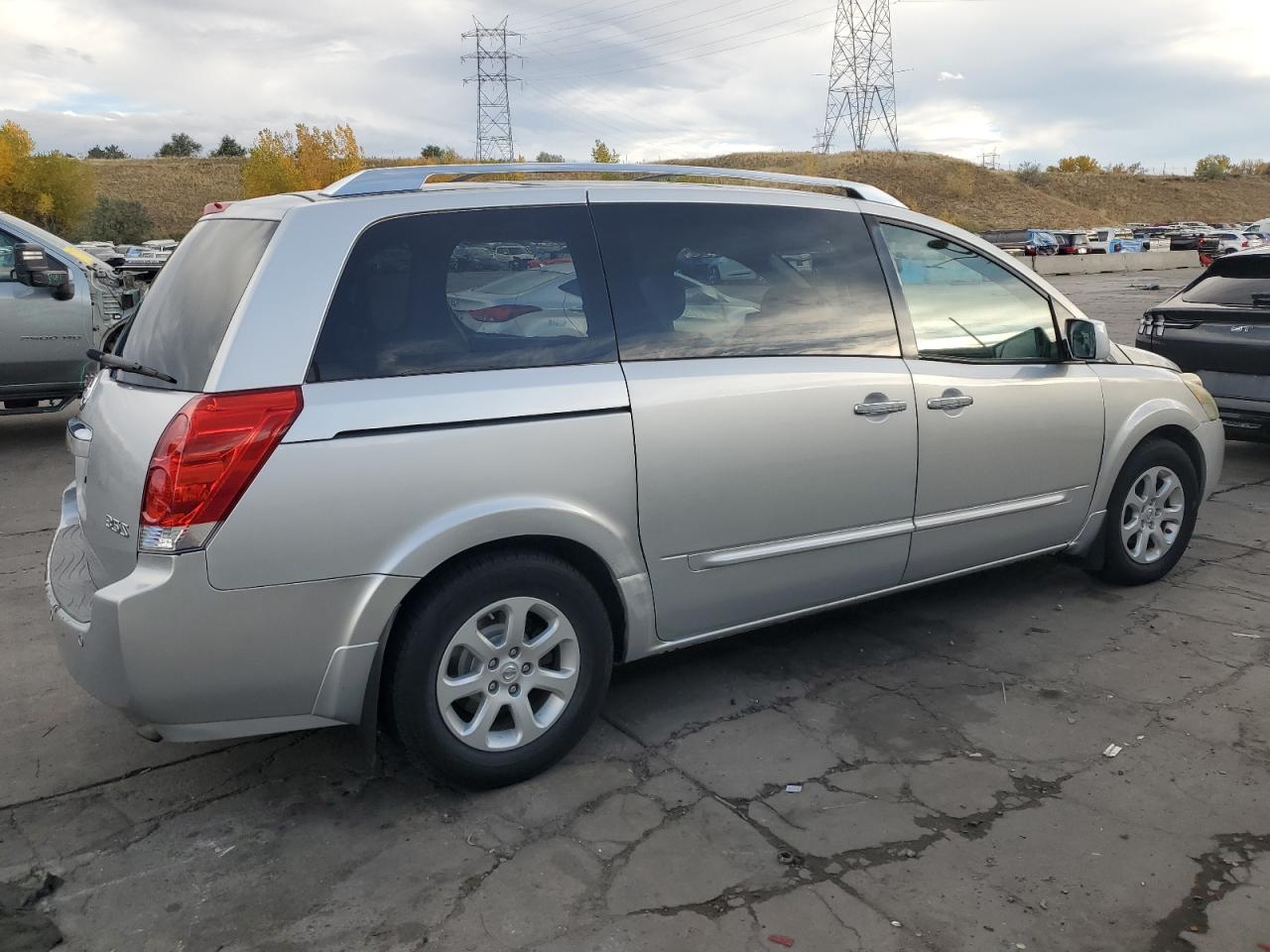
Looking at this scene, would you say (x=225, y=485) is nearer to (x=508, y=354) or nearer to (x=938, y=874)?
(x=508, y=354)

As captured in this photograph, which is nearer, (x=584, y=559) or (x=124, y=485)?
(x=124, y=485)

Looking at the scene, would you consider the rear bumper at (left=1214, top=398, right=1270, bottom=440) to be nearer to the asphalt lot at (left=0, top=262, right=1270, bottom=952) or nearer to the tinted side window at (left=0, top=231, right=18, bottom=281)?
the asphalt lot at (left=0, top=262, right=1270, bottom=952)

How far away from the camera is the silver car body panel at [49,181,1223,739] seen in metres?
2.85

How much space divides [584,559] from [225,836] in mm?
1316

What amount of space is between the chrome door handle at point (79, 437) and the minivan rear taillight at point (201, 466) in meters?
0.55

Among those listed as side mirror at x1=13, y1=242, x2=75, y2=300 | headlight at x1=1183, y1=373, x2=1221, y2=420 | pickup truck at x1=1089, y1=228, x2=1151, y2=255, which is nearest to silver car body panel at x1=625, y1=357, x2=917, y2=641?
headlight at x1=1183, y1=373, x2=1221, y2=420

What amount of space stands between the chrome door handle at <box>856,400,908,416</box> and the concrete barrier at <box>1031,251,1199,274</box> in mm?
31372

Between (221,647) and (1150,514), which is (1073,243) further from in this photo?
(221,647)

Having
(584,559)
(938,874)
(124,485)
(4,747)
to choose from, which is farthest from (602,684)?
(4,747)

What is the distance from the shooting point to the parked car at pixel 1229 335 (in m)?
7.16

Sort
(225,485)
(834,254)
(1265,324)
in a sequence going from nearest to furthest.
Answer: (225,485) < (834,254) < (1265,324)

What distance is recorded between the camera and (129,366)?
10.5 ft

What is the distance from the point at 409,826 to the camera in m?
3.14

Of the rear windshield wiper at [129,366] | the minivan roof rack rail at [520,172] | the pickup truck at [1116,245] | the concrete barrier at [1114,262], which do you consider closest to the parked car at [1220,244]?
the concrete barrier at [1114,262]
